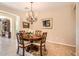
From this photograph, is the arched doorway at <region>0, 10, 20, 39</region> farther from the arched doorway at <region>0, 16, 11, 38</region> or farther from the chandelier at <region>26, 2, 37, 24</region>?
the chandelier at <region>26, 2, 37, 24</region>

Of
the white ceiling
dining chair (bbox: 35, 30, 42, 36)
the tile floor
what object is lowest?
the tile floor

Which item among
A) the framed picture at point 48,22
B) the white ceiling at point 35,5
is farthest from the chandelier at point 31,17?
the framed picture at point 48,22

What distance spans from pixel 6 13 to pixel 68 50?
1263 millimetres

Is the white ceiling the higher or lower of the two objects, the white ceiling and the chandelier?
the higher

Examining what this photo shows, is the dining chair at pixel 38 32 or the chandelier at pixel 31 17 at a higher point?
the chandelier at pixel 31 17

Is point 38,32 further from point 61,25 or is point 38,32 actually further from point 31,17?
point 61,25

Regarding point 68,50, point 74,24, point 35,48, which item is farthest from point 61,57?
point 74,24

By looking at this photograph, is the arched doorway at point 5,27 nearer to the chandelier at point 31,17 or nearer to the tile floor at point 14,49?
the tile floor at point 14,49

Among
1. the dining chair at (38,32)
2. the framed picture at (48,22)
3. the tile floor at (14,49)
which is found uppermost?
the framed picture at (48,22)

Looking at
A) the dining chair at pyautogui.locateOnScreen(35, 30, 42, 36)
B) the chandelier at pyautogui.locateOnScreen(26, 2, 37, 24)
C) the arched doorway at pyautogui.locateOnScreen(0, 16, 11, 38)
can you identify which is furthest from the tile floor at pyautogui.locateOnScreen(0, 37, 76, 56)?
the chandelier at pyautogui.locateOnScreen(26, 2, 37, 24)

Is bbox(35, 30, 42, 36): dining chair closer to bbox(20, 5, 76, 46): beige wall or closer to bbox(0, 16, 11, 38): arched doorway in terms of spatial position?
bbox(20, 5, 76, 46): beige wall

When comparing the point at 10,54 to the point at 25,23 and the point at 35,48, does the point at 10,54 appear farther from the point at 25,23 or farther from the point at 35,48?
the point at 25,23

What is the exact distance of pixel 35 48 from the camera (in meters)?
2.16

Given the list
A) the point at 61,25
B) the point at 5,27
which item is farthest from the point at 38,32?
the point at 5,27
